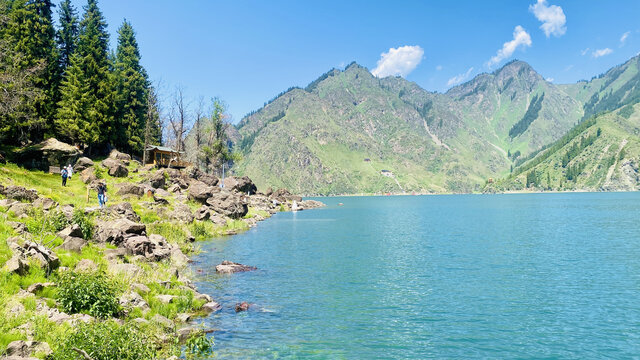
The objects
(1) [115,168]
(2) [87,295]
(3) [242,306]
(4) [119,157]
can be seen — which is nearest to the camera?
(2) [87,295]

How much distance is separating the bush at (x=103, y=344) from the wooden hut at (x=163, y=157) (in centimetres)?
7730

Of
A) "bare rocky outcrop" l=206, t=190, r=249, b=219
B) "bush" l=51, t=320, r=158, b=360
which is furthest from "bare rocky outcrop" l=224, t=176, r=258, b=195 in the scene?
"bush" l=51, t=320, r=158, b=360

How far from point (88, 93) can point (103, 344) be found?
70103 mm

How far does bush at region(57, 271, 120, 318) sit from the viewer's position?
50.6ft

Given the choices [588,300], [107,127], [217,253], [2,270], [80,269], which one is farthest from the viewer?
[107,127]

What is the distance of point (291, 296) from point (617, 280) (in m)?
25.6

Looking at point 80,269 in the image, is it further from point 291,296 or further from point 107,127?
point 107,127

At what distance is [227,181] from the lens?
9912 cm

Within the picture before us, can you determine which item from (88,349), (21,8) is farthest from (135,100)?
(88,349)

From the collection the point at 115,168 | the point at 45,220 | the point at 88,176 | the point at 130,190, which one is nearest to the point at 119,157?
the point at 115,168

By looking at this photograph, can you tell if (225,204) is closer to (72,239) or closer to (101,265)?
(72,239)

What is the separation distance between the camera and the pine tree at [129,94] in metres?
82.0

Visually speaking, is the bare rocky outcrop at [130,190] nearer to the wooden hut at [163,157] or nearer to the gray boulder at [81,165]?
the gray boulder at [81,165]

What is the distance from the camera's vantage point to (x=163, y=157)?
89.6 metres
